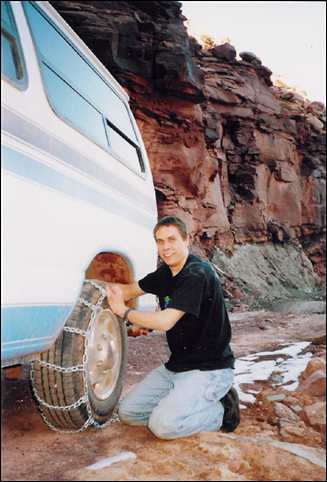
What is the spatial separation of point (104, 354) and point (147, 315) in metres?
0.40

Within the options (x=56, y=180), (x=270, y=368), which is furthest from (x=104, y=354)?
(x=270, y=368)

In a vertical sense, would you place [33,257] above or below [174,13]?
below

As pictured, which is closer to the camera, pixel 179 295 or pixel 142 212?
pixel 179 295

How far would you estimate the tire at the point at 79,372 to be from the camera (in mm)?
2486

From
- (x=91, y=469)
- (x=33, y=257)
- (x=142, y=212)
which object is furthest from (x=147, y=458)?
(x=142, y=212)

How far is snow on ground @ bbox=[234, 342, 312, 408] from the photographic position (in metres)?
3.77

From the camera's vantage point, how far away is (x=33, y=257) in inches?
75.7

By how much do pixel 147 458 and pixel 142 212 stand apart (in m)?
1.87

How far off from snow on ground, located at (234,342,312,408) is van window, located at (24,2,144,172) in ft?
6.92

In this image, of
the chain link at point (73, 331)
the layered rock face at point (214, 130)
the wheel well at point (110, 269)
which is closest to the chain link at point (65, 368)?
the chain link at point (73, 331)

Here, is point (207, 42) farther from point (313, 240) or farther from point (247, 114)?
point (313, 240)

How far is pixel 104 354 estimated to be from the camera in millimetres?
2826

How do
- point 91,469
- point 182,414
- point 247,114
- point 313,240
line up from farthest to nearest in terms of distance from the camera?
1. point 313,240
2. point 247,114
3. point 182,414
4. point 91,469

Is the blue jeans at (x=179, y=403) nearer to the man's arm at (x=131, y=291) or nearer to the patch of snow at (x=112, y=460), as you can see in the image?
the patch of snow at (x=112, y=460)
